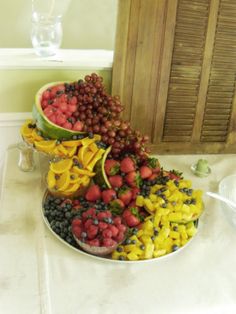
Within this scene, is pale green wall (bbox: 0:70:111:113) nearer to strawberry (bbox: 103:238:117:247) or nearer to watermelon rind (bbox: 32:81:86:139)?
watermelon rind (bbox: 32:81:86:139)

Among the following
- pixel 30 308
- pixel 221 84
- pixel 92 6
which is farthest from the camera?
pixel 92 6

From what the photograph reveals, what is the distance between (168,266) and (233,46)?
729 millimetres

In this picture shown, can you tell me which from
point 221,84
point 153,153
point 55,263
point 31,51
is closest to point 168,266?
point 55,263

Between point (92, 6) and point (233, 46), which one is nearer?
point (233, 46)

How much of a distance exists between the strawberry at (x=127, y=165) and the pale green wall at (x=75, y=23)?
150cm

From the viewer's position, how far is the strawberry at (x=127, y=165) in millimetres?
1141

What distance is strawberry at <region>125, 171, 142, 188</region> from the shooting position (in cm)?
113

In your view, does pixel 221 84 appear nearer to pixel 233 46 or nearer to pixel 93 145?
pixel 233 46

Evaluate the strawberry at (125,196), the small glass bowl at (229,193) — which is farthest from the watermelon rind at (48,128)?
the small glass bowl at (229,193)

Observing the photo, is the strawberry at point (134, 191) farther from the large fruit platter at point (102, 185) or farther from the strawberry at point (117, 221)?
the strawberry at point (117, 221)

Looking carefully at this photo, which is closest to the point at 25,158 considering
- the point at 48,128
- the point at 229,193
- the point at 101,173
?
the point at 48,128

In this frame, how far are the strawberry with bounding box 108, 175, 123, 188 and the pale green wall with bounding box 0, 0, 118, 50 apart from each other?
1.54 meters

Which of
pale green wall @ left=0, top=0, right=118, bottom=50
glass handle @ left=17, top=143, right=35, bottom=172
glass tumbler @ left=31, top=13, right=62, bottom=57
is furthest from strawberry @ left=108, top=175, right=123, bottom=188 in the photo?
pale green wall @ left=0, top=0, right=118, bottom=50

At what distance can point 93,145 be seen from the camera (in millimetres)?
1152
